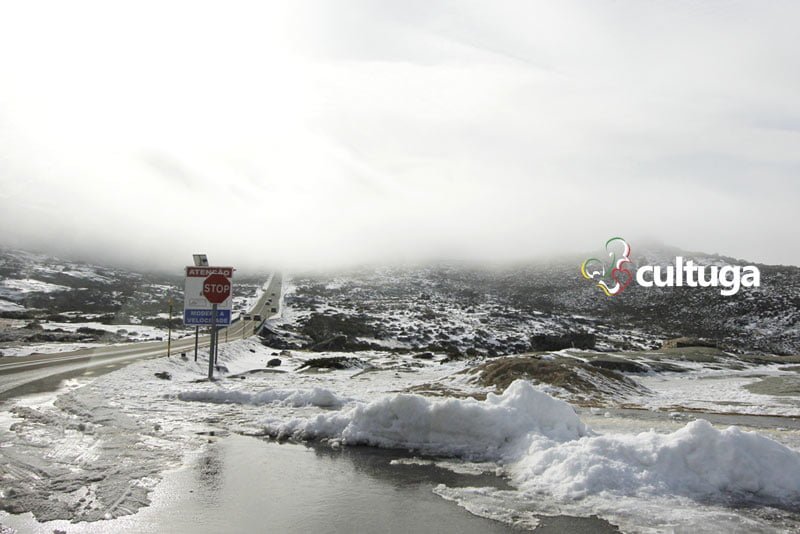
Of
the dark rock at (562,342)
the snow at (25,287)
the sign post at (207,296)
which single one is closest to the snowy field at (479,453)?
the sign post at (207,296)

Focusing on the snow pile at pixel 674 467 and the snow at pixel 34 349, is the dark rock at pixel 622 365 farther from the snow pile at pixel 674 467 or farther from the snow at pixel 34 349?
the snow at pixel 34 349

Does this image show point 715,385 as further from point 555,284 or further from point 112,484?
point 555,284

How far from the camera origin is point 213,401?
15.0m

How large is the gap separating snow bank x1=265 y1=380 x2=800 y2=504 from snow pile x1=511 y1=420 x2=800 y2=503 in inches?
0.5

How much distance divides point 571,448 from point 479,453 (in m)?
1.62

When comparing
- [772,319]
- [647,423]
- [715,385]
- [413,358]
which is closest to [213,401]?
[647,423]

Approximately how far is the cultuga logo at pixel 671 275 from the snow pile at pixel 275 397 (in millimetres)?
100949

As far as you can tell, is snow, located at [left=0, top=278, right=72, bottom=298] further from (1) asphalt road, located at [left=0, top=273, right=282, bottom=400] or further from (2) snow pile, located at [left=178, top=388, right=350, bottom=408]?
(2) snow pile, located at [left=178, top=388, right=350, bottom=408]

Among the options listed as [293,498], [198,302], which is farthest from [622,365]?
[293,498]

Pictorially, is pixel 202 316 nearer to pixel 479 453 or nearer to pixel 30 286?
pixel 479 453

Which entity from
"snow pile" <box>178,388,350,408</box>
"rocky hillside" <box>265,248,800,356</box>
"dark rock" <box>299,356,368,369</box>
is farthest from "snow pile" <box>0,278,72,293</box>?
"snow pile" <box>178,388,350,408</box>

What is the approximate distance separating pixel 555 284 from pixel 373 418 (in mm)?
125219

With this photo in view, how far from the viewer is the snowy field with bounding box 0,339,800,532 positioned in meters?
6.19

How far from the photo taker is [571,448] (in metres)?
7.77
